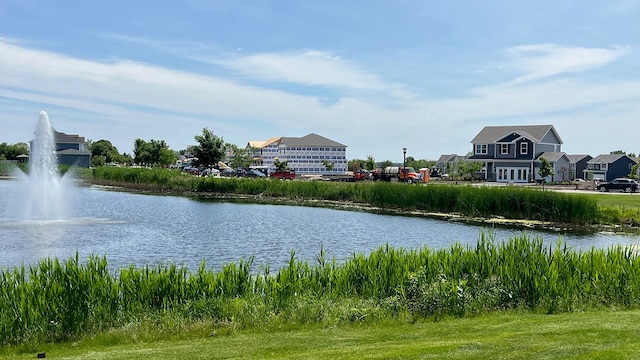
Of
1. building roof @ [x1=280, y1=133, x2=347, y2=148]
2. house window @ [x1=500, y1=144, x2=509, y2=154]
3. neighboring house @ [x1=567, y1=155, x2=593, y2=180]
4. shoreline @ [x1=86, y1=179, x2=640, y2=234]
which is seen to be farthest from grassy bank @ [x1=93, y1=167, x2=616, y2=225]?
building roof @ [x1=280, y1=133, x2=347, y2=148]

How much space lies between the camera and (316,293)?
49.5 feet

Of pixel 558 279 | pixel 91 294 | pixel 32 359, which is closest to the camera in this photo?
pixel 32 359

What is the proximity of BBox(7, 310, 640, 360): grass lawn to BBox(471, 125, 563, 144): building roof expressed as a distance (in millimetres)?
78300

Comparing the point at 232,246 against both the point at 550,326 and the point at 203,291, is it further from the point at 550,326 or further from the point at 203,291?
the point at 550,326

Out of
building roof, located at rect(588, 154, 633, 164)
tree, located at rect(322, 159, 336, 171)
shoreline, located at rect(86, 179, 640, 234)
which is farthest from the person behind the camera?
tree, located at rect(322, 159, 336, 171)

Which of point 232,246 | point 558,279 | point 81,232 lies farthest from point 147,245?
point 558,279

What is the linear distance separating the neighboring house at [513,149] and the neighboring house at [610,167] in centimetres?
838

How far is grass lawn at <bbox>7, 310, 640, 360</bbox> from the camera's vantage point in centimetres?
998

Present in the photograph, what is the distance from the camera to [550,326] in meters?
11.9

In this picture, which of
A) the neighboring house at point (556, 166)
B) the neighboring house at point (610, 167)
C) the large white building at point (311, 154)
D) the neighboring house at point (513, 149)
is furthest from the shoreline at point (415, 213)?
the neighboring house at point (610, 167)

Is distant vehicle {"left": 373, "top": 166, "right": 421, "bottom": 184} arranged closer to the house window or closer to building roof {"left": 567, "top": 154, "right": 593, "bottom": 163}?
the house window

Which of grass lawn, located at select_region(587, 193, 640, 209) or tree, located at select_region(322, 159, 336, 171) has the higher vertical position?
tree, located at select_region(322, 159, 336, 171)

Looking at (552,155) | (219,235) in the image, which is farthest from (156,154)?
(219,235)

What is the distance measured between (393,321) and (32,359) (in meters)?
7.69
